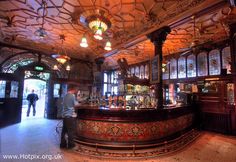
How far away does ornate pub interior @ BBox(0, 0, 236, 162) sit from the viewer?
407cm

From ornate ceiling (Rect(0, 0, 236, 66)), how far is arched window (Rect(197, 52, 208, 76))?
A: 0.87 m

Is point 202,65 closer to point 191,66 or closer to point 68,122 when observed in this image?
point 191,66

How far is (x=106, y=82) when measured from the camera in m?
12.6

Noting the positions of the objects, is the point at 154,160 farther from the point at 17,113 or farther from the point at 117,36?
the point at 17,113

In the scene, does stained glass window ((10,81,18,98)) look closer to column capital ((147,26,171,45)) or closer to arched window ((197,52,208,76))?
column capital ((147,26,171,45))

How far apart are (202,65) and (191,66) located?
0.54 m

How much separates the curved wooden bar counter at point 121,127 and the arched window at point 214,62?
4.00 m

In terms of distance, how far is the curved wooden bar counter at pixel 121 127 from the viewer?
4.20 m

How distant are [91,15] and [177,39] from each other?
162 inches

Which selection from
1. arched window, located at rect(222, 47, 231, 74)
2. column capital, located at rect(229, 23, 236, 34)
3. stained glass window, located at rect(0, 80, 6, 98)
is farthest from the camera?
stained glass window, located at rect(0, 80, 6, 98)

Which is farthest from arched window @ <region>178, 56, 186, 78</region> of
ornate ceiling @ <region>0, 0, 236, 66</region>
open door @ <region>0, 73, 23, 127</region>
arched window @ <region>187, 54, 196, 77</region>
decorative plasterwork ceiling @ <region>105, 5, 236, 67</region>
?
open door @ <region>0, 73, 23, 127</region>

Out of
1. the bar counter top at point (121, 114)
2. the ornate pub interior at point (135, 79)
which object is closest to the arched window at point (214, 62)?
the ornate pub interior at point (135, 79)

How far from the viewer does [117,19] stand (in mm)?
4953

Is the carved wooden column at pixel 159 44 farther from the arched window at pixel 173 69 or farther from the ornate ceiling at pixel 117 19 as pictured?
the arched window at pixel 173 69
